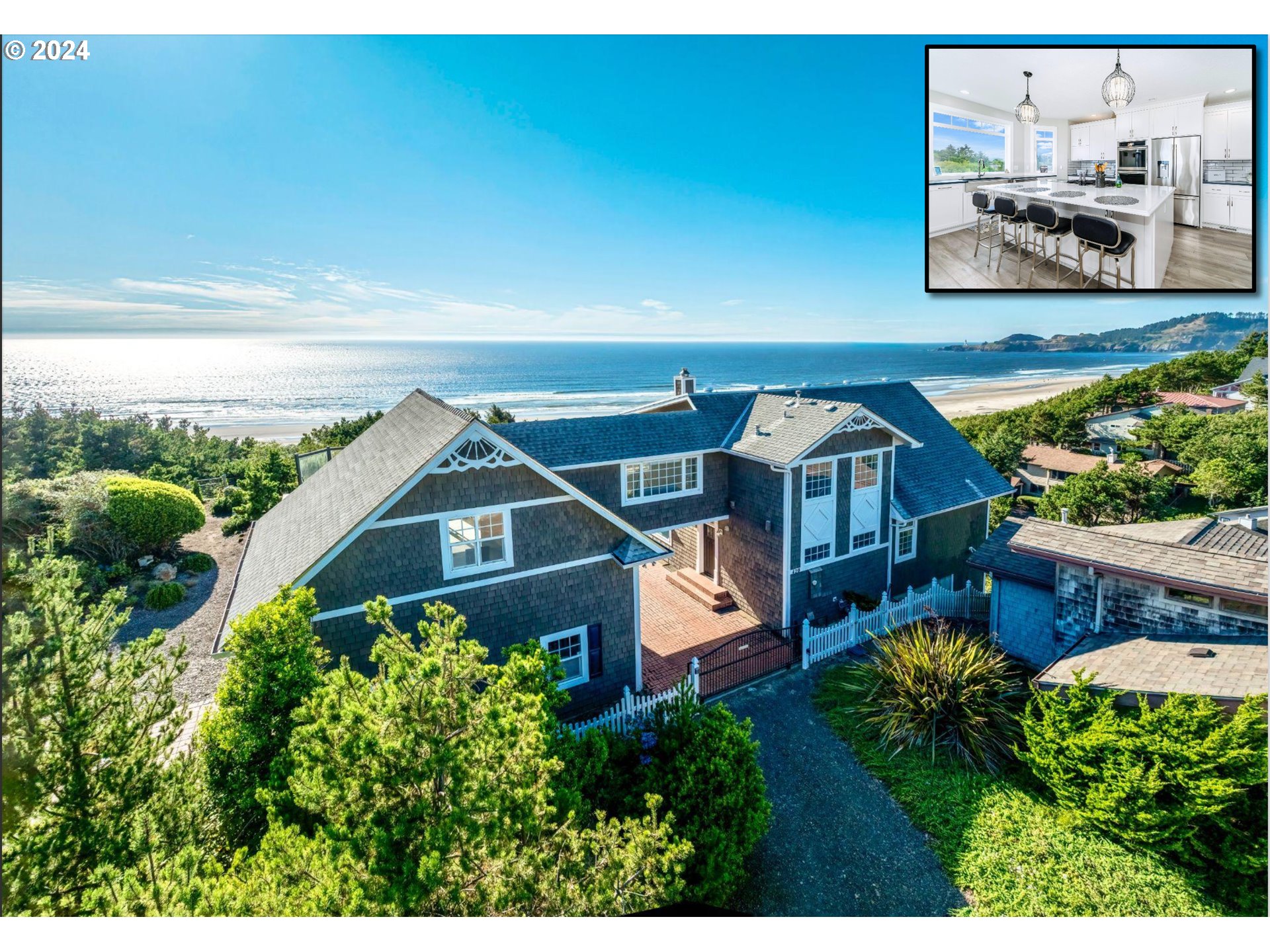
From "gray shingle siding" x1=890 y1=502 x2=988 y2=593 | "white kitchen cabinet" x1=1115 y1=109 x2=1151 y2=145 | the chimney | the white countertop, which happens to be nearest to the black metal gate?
"gray shingle siding" x1=890 y1=502 x2=988 y2=593

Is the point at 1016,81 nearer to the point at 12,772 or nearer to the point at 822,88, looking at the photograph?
the point at 822,88

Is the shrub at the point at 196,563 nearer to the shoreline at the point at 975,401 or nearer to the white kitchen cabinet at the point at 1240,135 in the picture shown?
the shoreline at the point at 975,401

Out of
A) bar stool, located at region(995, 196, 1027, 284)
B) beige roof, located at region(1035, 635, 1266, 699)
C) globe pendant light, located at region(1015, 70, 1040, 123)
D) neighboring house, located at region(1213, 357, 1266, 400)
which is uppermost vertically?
globe pendant light, located at region(1015, 70, 1040, 123)

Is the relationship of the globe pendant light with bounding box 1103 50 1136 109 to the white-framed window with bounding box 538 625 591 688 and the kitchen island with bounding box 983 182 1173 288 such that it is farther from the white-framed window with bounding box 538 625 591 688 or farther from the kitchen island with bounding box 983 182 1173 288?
the white-framed window with bounding box 538 625 591 688

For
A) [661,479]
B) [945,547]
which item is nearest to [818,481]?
[661,479]

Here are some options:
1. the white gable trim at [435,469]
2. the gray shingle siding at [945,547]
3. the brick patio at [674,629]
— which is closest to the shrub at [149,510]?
the white gable trim at [435,469]

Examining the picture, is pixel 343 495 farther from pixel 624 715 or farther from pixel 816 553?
pixel 816 553
